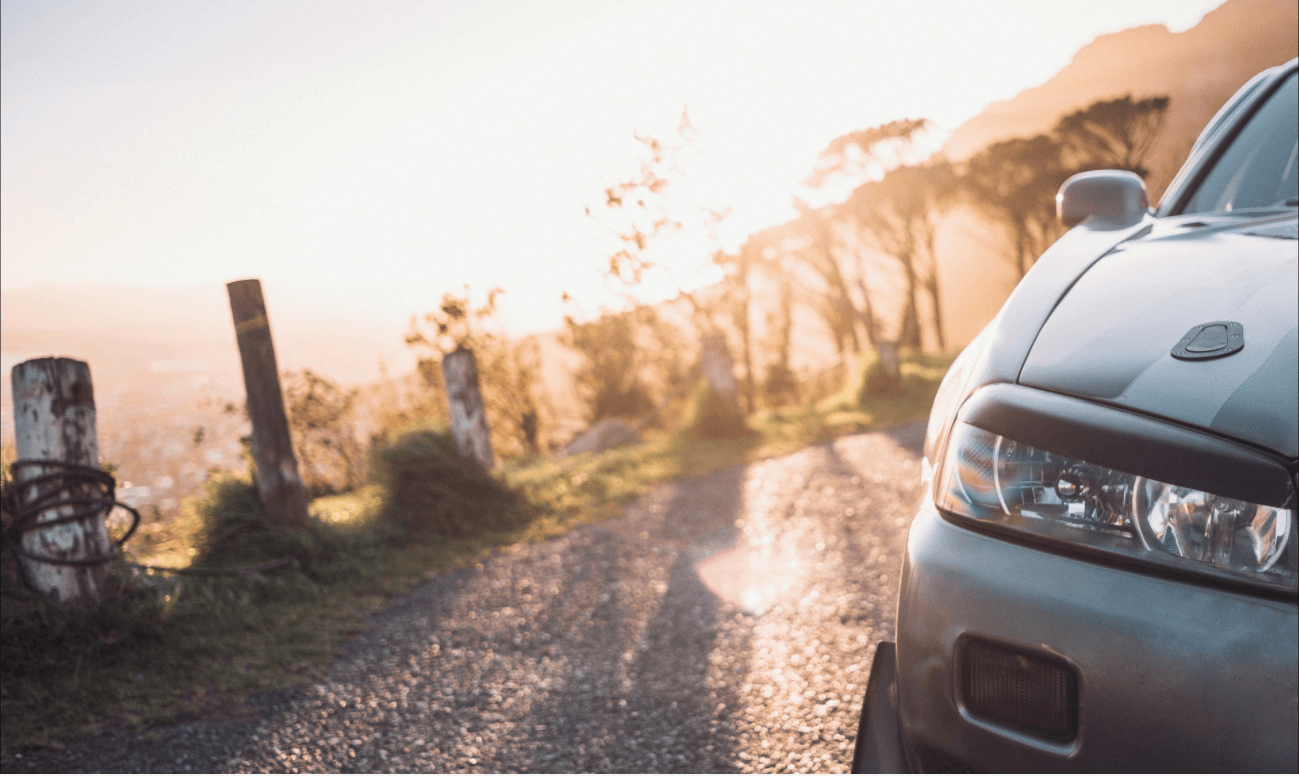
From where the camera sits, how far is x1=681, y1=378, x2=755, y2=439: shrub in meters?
8.84

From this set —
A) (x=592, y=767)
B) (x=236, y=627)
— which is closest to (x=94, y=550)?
(x=236, y=627)

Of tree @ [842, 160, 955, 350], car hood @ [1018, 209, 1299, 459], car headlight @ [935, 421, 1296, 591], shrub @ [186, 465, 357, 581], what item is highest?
tree @ [842, 160, 955, 350]

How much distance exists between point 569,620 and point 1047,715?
8.85ft

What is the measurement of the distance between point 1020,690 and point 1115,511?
0.29 meters

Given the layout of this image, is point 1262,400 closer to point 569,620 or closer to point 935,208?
point 569,620

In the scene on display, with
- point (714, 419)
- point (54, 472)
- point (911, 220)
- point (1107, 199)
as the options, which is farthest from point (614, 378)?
point (911, 220)

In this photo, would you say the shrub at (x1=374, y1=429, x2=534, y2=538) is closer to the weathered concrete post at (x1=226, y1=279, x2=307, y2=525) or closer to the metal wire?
the weathered concrete post at (x1=226, y1=279, x2=307, y2=525)

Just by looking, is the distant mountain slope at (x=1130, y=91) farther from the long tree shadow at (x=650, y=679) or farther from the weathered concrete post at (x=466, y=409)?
the weathered concrete post at (x=466, y=409)

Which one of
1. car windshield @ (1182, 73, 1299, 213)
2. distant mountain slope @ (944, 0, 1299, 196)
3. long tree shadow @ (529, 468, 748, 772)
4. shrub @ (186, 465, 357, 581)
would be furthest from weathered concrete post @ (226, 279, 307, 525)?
distant mountain slope @ (944, 0, 1299, 196)

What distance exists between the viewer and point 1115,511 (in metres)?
1.05

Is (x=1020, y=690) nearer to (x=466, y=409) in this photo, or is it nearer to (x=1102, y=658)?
(x=1102, y=658)

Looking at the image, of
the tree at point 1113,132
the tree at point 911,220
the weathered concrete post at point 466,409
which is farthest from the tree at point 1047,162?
the weathered concrete post at point 466,409

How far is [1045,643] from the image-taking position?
3.33ft

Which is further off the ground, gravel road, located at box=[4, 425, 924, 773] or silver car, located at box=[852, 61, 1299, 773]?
silver car, located at box=[852, 61, 1299, 773]
